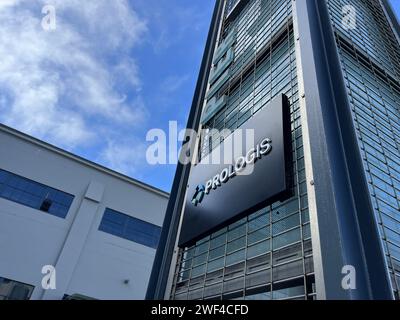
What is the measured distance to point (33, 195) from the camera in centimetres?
1481

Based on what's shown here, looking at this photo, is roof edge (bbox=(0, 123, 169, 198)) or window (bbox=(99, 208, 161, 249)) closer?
roof edge (bbox=(0, 123, 169, 198))

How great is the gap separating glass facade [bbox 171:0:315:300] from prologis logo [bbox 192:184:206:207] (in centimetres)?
63

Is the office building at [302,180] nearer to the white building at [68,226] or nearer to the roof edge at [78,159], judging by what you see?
the white building at [68,226]

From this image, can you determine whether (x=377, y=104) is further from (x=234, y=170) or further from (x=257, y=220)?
(x=257, y=220)

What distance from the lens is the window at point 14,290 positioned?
12.6 metres

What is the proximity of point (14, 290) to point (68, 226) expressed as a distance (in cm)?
345

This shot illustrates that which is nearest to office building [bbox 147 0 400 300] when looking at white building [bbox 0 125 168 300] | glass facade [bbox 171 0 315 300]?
glass facade [bbox 171 0 315 300]

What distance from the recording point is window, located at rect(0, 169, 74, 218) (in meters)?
14.4

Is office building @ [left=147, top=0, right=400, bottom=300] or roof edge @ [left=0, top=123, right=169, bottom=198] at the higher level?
→ roof edge @ [left=0, top=123, right=169, bottom=198]

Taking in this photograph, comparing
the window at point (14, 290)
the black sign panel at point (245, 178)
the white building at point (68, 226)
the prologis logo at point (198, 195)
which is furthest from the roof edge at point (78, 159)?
the prologis logo at point (198, 195)

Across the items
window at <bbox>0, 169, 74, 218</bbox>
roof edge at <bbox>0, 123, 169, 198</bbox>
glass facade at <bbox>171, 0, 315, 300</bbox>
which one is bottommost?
glass facade at <bbox>171, 0, 315, 300</bbox>

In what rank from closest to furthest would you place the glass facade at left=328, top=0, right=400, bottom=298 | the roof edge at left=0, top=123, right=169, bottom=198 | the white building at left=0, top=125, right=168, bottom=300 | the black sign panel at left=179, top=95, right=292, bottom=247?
the glass facade at left=328, top=0, right=400, bottom=298 < the black sign panel at left=179, top=95, right=292, bottom=247 < the white building at left=0, top=125, right=168, bottom=300 < the roof edge at left=0, top=123, right=169, bottom=198

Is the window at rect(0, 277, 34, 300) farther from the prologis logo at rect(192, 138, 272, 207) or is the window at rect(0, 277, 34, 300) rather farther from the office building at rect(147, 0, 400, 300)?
the prologis logo at rect(192, 138, 272, 207)
